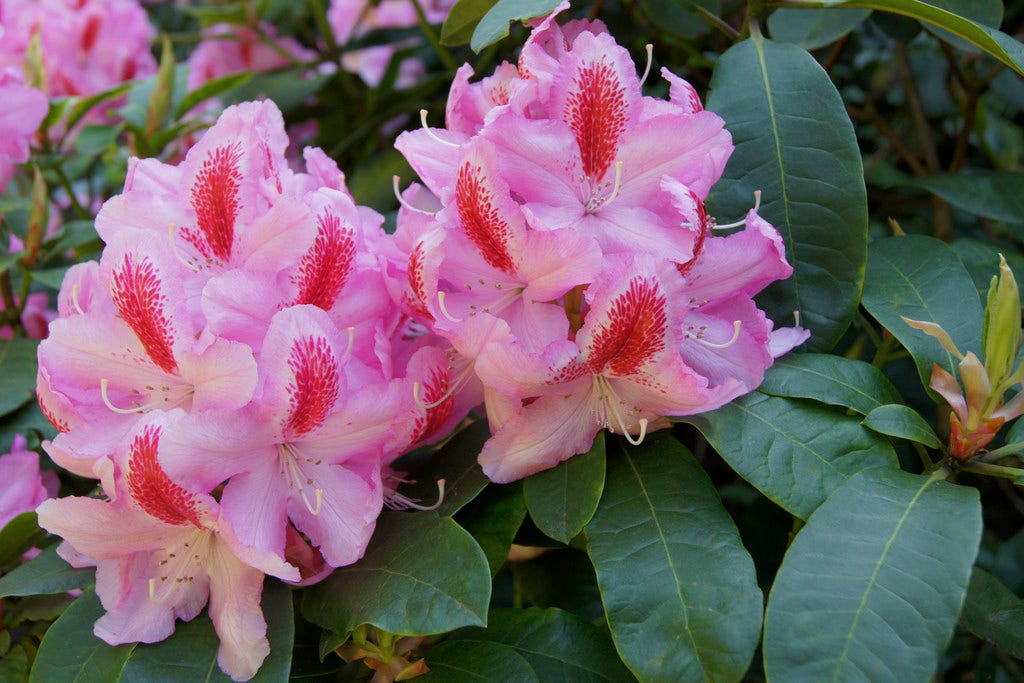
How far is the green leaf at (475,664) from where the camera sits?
31.8 inches

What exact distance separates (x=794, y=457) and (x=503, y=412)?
24cm

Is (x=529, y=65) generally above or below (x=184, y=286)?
above

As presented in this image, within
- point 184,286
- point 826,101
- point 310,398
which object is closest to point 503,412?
point 310,398

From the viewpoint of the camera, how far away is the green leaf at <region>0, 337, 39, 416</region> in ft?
3.57

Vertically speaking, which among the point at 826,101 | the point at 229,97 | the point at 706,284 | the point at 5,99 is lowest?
the point at 229,97

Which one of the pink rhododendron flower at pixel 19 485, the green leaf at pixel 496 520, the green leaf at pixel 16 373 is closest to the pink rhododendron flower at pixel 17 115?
the green leaf at pixel 16 373

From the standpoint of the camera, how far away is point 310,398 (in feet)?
2.47

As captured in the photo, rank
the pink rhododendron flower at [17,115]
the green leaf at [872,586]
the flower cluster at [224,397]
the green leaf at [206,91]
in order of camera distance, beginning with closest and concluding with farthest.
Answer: the green leaf at [872,586] < the flower cluster at [224,397] < the pink rhododendron flower at [17,115] < the green leaf at [206,91]

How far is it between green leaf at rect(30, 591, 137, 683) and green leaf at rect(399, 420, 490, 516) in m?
0.28

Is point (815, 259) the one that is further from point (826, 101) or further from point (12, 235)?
point (12, 235)

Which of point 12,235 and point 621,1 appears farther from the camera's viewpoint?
point 621,1

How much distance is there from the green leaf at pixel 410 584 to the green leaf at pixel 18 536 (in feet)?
1.04

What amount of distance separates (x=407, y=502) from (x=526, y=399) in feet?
0.47

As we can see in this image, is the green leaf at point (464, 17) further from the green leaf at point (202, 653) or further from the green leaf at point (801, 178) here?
the green leaf at point (202, 653)
